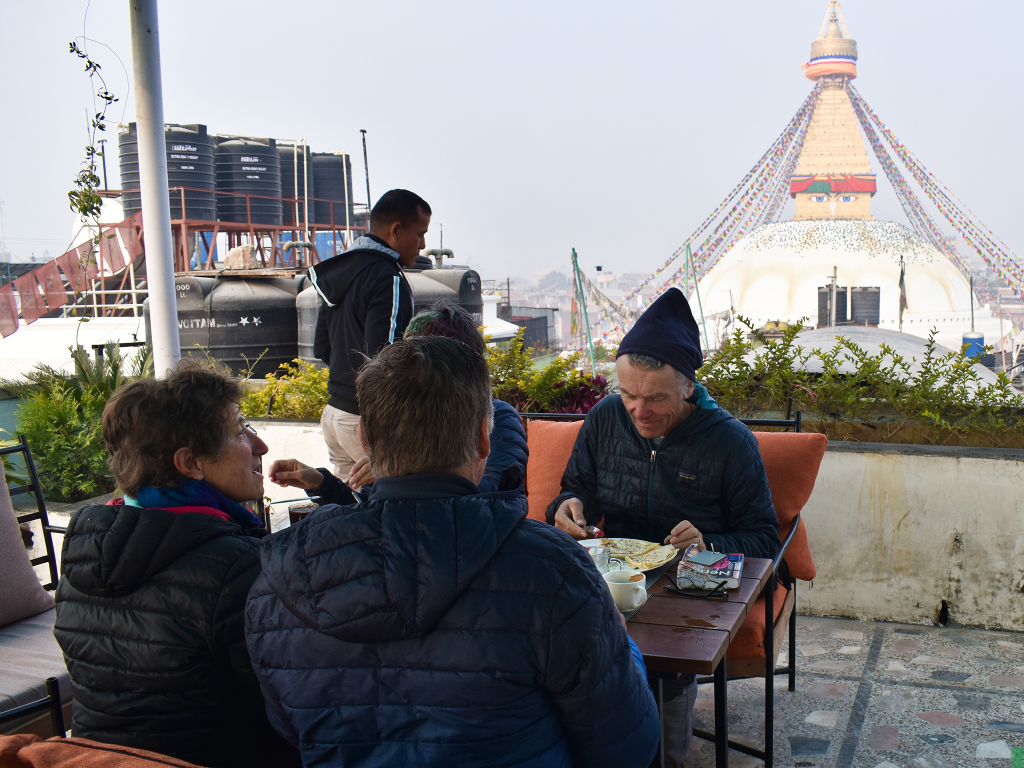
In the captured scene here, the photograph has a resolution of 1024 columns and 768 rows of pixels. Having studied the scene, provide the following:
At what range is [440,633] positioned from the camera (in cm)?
106

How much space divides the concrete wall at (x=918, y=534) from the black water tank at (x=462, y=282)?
29.9 feet

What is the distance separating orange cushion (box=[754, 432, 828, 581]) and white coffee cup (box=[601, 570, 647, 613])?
1083mm

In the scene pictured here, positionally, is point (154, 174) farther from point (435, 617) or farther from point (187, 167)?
point (187, 167)

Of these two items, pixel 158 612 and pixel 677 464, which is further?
pixel 677 464

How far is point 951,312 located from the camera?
49.8 m

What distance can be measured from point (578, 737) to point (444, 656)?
27 cm

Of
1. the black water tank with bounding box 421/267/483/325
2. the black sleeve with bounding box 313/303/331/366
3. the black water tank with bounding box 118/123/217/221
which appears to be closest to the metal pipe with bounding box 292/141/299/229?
the black water tank with bounding box 118/123/217/221

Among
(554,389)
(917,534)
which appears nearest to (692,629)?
(917,534)

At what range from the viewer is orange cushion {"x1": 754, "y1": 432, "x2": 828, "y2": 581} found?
2.66 metres

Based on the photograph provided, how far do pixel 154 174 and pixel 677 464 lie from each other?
299cm

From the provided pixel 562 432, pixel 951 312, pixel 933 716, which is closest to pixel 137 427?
pixel 562 432

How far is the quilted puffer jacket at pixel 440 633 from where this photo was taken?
1034 millimetres

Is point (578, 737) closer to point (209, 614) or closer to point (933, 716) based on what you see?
point (209, 614)

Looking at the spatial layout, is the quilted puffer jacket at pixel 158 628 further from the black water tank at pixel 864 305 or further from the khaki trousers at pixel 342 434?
the black water tank at pixel 864 305
